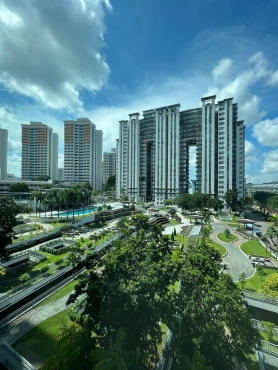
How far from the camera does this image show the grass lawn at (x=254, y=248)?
26.6 metres

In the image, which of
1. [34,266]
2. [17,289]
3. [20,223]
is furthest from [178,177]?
[17,289]

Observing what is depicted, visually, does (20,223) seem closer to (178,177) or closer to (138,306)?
(138,306)

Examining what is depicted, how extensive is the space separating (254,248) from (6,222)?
31600mm

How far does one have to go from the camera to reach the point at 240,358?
7.95 meters

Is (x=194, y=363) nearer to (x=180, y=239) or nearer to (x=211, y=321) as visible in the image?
(x=211, y=321)

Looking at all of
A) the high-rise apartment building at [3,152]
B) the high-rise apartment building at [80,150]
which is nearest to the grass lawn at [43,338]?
the high-rise apartment building at [3,152]

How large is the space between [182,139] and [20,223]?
61271mm

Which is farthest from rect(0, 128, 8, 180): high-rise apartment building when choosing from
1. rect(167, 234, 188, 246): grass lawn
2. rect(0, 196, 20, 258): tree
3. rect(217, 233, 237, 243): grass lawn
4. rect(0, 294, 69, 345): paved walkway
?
rect(217, 233, 237, 243): grass lawn

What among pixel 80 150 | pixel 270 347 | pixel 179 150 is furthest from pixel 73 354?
pixel 80 150

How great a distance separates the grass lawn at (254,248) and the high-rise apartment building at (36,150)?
368 ft

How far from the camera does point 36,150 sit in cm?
11188

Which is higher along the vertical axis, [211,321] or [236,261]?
[211,321]

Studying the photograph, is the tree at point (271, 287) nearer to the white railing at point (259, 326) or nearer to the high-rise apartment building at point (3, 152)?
the white railing at point (259, 326)

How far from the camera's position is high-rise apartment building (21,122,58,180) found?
A: 110875mm
